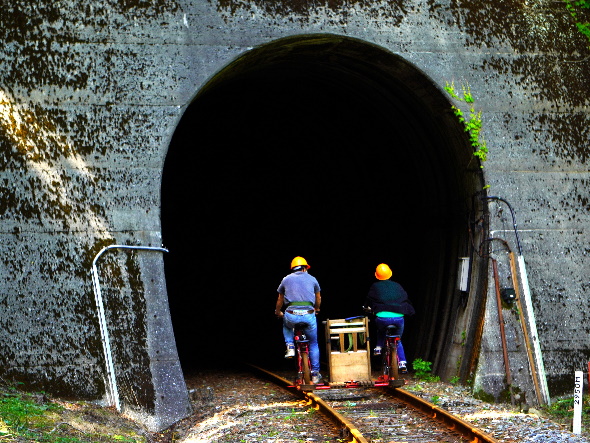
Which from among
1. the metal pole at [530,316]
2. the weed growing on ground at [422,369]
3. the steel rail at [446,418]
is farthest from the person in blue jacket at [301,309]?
the metal pole at [530,316]

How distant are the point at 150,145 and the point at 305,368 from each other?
3.40m

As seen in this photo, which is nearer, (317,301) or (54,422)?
(54,422)

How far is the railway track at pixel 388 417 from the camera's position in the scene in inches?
311

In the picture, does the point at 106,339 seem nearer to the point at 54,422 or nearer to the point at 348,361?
the point at 54,422

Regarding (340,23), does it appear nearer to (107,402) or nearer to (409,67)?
(409,67)

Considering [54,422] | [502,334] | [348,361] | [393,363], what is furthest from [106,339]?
[502,334]

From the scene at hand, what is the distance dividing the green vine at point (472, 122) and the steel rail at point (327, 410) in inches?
145

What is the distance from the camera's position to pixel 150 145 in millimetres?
9836

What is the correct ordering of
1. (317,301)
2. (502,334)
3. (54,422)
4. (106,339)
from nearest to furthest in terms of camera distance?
(54,422)
(106,339)
(502,334)
(317,301)

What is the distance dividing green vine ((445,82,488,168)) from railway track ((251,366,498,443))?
3213mm

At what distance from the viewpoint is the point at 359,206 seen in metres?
17.4

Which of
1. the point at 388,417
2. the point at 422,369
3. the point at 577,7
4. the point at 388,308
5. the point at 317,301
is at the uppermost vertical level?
the point at 577,7

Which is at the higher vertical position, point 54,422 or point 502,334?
point 502,334

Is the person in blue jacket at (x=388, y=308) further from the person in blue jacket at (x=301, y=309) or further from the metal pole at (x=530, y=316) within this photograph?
the metal pole at (x=530, y=316)
